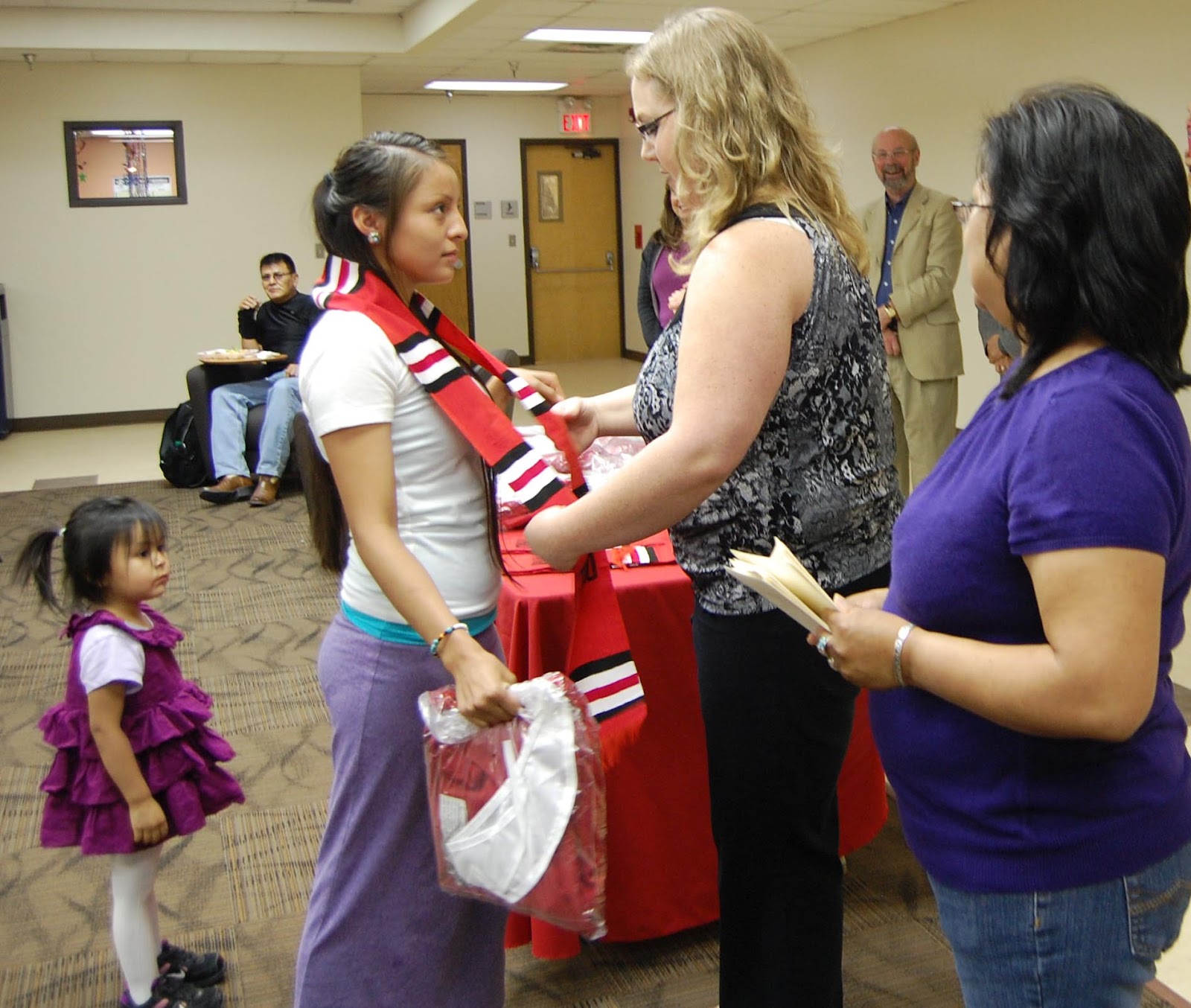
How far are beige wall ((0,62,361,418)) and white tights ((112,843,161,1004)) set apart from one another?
27.1 feet

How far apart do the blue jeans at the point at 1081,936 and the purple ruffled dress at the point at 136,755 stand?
150 cm

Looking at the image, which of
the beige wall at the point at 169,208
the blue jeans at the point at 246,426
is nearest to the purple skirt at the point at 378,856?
the blue jeans at the point at 246,426

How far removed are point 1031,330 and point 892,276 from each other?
4781 millimetres

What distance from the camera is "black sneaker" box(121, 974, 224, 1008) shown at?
218 centimetres

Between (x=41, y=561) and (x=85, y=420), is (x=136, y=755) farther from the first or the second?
(x=85, y=420)

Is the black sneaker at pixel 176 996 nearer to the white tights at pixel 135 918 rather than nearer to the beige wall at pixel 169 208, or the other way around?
the white tights at pixel 135 918

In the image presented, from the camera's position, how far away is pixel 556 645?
2.26m

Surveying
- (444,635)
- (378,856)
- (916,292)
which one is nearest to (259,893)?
(378,856)

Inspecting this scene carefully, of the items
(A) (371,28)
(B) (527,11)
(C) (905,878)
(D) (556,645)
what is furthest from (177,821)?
(A) (371,28)

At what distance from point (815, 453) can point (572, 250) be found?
12.1m

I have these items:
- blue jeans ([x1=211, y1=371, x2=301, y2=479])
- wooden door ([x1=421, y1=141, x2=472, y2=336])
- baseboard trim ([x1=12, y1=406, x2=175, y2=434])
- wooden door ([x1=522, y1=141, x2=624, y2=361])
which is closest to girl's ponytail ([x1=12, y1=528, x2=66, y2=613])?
blue jeans ([x1=211, y1=371, x2=301, y2=479])

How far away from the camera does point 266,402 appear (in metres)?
7.32

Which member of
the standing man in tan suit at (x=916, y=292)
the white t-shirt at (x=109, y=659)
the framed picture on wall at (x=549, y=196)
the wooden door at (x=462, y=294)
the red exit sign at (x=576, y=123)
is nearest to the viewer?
the white t-shirt at (x=109, y=659)

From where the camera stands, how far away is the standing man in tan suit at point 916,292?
18.1 ft
